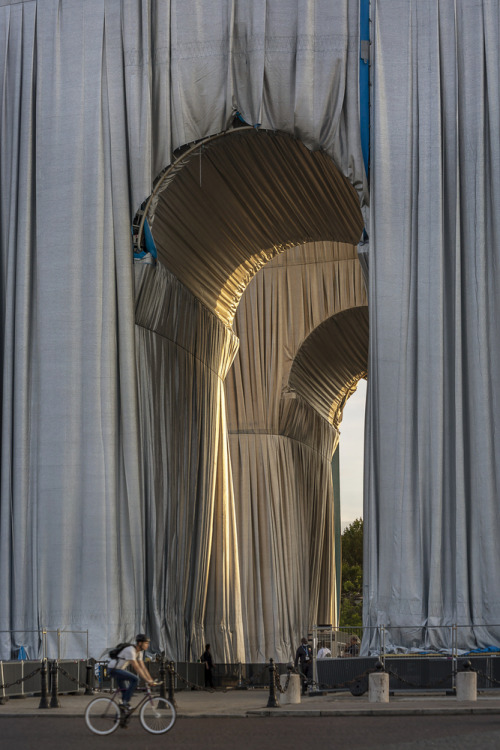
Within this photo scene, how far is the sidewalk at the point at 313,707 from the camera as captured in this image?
1468 cm

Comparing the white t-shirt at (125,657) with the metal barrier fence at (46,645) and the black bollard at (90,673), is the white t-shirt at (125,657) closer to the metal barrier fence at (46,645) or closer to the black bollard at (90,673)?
the black bollard at (90,673)

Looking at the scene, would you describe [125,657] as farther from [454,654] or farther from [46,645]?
[46,645]

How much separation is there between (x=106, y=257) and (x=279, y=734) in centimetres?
1226

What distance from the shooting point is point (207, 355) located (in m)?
26.7

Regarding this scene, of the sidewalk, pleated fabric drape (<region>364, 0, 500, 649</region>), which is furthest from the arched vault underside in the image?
the sidewalk

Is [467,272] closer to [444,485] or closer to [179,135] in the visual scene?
[444,485]

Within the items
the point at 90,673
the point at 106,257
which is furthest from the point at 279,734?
the point at 106,257

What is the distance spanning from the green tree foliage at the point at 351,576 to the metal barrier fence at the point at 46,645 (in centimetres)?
6149

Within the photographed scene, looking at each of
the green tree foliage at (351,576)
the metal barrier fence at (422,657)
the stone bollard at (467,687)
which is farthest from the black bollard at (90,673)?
the green tree foliage at (351,576)

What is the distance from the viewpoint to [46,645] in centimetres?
2072

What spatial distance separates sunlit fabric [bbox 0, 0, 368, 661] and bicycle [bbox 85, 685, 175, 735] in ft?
28.0

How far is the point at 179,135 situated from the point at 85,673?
1004 centimetres

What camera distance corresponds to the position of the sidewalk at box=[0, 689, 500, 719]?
1468cm

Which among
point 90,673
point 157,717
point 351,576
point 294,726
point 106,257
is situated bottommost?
point 351,576
